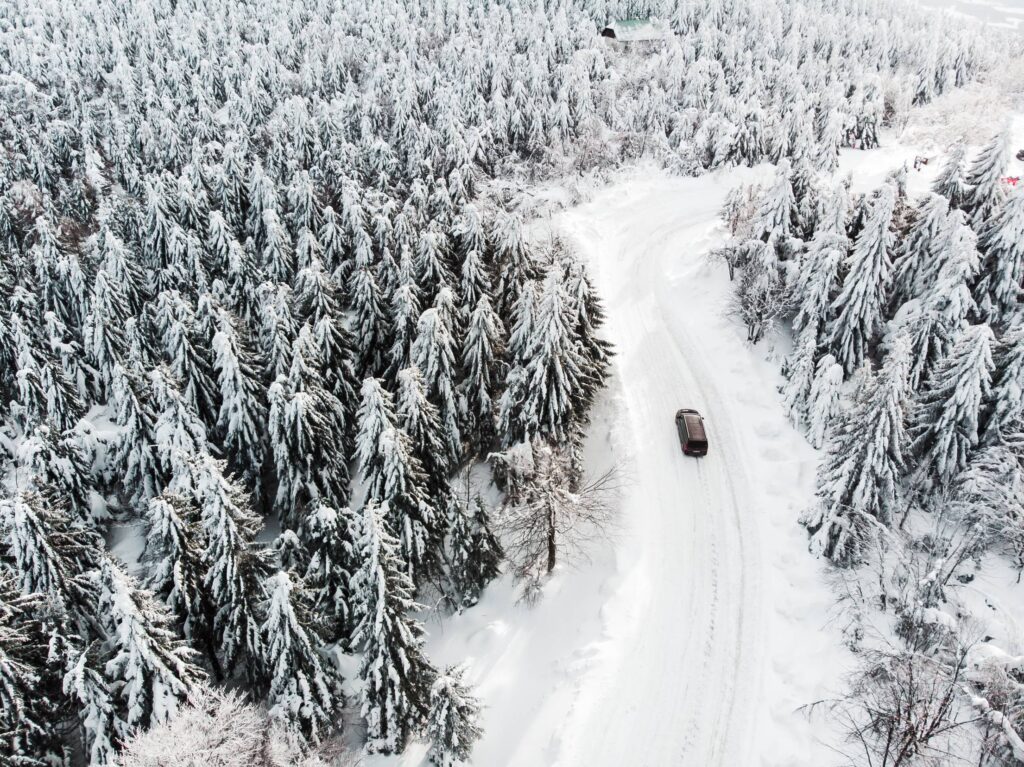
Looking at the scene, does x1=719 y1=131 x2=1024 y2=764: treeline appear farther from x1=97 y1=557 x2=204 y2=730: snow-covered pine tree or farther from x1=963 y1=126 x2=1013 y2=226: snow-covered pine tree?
x1=97 y1=557 x2=204 y2=730: snow-covered pine tree

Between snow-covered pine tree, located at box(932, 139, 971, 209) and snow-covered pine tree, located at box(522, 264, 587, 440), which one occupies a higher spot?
snow-covered pine tree, located at box(932, 139, 971, 209)

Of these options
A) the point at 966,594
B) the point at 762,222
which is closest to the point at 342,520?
the point at 966,594

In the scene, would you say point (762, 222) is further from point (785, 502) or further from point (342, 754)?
point (342, 754)

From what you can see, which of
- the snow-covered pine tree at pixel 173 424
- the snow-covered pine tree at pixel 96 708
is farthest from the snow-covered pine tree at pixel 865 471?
the snow-covered pine tree at pixel 173 424

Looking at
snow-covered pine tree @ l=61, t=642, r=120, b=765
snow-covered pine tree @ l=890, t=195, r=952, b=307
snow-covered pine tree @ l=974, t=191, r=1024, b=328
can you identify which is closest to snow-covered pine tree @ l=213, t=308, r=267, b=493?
snow-covered pine tree @ l=61, t=642, r=120, b=765

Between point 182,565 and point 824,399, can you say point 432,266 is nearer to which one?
point 182,565

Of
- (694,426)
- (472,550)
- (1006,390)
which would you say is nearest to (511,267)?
(694,426)

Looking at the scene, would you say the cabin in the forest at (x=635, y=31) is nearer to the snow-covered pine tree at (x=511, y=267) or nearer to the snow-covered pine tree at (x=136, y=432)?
the snow-covered pine tree at (x=511, y=267)
